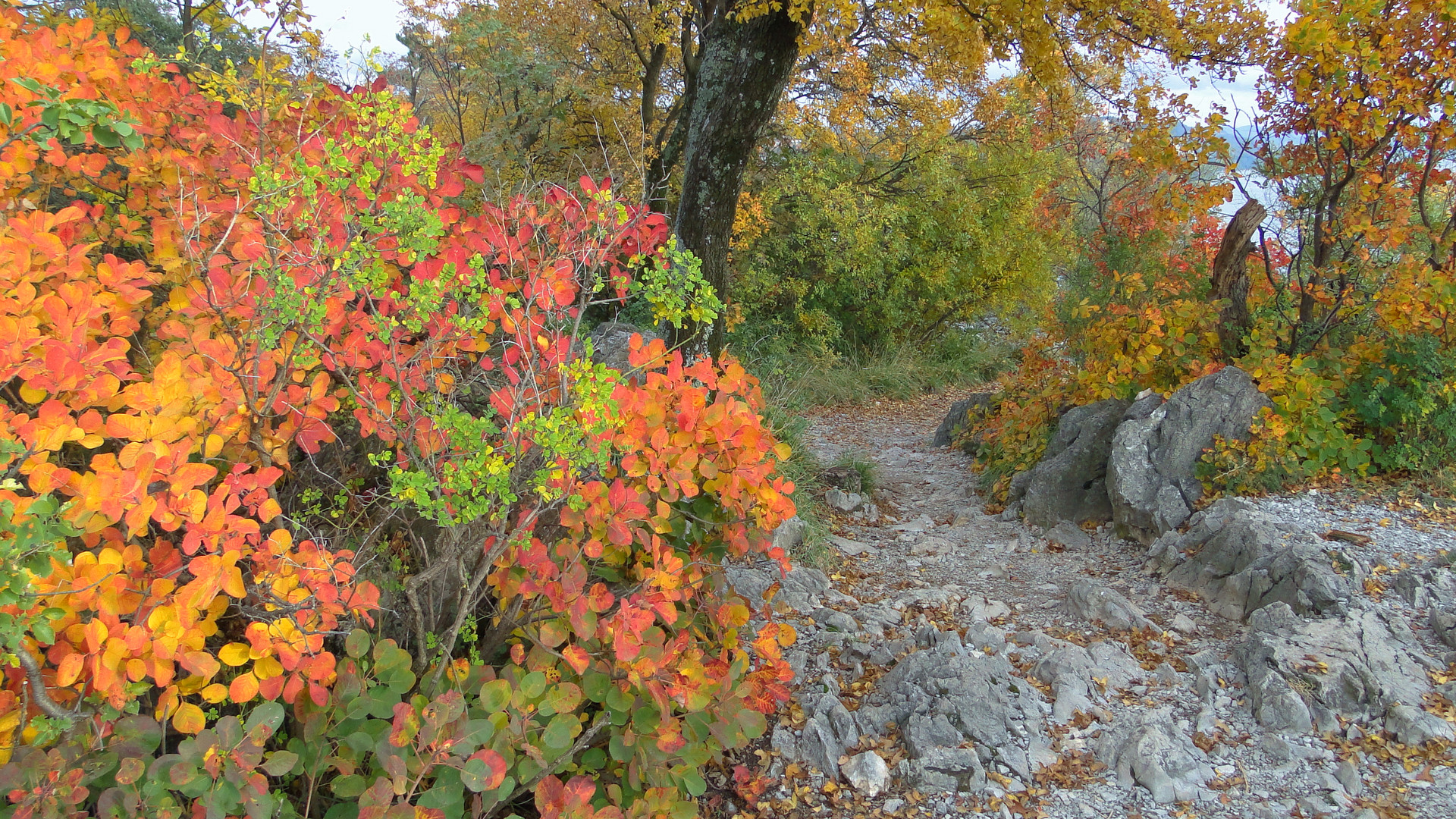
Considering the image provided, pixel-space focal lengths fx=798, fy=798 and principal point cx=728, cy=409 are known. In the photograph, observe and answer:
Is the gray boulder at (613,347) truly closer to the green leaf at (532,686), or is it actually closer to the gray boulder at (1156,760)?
the green leaf at (532,686)

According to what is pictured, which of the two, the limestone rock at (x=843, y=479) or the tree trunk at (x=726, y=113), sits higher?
the tree trunk at (x=726, y=113)

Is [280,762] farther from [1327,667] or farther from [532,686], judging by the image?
[1327,667]

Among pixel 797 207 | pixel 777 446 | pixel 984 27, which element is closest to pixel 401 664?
pixel 777 446

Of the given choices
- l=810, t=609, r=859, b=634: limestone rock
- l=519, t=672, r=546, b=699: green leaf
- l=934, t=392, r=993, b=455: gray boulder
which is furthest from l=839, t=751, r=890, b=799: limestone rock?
l=934, t=392, r=993, b=455: gray boulder

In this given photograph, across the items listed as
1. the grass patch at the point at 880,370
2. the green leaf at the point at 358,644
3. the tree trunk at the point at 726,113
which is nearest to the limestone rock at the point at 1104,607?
the tree trunk at the point at 726,113

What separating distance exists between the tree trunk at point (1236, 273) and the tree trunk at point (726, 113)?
2.89 metres

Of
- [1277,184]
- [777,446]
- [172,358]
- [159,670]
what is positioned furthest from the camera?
[1277,184]

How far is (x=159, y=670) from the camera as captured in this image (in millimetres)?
1292

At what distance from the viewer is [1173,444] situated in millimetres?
4199

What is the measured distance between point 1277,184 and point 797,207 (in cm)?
536

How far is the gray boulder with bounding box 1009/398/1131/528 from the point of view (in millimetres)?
4480

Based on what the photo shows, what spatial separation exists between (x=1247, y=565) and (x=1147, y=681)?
89 centimetres

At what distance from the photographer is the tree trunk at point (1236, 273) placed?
4.79 m

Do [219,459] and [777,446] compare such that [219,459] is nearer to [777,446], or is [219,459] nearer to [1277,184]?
[777,446]
